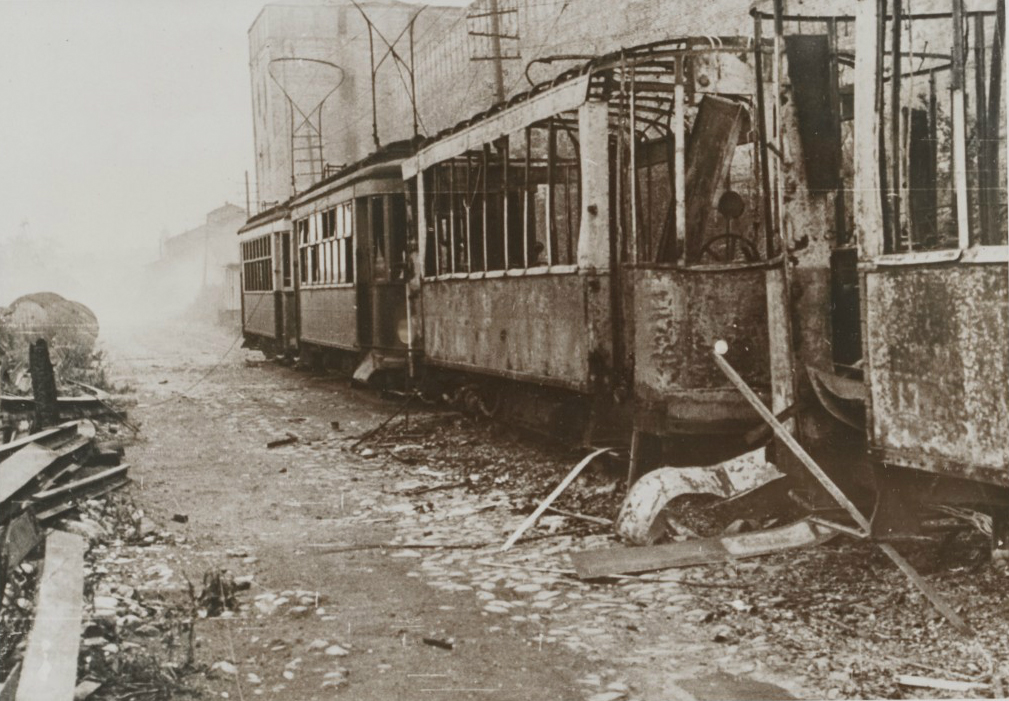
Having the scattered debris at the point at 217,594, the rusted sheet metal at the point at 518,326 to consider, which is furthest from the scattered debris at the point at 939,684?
the rusted sheet metal at the point at 518,326

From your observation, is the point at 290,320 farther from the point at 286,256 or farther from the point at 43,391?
the point at 43,391

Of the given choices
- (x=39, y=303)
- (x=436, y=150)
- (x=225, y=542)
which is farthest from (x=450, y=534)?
(x=39, y=303)

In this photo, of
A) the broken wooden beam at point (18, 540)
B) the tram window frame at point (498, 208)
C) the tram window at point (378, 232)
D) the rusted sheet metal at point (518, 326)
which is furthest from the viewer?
the tram window at point (378, 232)

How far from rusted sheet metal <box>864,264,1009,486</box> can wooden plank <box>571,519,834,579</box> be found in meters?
0.76

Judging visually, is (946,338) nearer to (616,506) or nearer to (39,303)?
(616,506)

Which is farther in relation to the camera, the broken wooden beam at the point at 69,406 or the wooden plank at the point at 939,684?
the broken wooden beam at the point at 69,406

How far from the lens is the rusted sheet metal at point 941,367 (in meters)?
4.04

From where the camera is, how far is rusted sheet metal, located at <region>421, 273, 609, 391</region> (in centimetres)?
733

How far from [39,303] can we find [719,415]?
13173 mm

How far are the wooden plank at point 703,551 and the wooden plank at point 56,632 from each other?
2.32 m

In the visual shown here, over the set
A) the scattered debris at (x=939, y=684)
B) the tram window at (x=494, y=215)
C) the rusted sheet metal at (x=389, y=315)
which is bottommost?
the scattered debris at (x=939, y=684)

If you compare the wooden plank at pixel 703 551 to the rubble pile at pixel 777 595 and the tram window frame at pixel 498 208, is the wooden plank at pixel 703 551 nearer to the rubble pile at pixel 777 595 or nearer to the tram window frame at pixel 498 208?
the rubble pile at pixel 777 595

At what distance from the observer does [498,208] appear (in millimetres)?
9820

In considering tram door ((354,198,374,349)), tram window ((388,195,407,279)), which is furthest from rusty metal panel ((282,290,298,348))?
tram window ((388,195,407,279))
